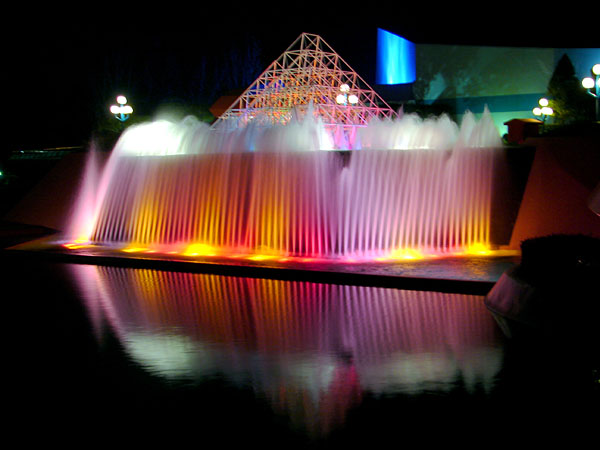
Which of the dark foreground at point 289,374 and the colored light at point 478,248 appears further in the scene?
the colored light at point 478,248

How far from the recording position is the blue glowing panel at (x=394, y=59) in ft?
132

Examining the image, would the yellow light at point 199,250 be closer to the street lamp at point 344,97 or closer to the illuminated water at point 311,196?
the illuminated water at point 311,196

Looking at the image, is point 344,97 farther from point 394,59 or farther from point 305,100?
point 394,59

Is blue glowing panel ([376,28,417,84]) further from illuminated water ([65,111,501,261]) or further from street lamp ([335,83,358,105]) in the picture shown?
illuminated water ([65,111,501,261])

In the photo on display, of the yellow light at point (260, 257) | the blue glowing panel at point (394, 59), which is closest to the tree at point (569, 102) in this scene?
the blue glowing panel at point (394, 59)

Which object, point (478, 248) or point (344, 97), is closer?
point (478, 248)

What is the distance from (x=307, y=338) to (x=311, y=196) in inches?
256

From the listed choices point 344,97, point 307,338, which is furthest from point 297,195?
point 344,97

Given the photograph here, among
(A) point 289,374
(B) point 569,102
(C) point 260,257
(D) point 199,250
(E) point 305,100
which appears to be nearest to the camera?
(A) point 289,374

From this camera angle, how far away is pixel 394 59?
42.4 m

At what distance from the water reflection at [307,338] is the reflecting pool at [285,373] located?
18mm

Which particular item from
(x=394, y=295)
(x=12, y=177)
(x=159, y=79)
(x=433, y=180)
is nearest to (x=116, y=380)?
(x=394, y=295)

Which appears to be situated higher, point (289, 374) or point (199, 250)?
point (199, 250)

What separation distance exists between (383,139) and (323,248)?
411 cm
